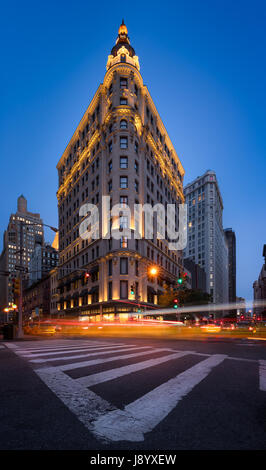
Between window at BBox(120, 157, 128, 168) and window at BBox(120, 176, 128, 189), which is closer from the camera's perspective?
window at BBox(120, 176, 128, 189)

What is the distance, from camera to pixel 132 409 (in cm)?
341

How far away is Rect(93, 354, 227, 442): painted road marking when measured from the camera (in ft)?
8.78

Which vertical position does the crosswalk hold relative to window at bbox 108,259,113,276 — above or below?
below

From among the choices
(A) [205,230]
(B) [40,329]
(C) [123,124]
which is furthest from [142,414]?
(A) [205,230]

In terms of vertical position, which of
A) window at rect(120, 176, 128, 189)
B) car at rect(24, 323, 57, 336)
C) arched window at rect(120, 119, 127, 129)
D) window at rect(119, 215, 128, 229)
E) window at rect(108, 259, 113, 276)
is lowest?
car at rect(24, 323, 57, 336)

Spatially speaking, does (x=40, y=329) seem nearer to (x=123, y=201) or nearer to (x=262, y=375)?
(x=262, y=375)

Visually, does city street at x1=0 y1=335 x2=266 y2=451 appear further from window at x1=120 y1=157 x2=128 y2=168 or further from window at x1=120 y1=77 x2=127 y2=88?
window at x1=120 y1=77 x2=127 y2=88

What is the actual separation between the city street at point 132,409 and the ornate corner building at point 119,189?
3614 centimetres

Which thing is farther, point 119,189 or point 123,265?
point 119,189

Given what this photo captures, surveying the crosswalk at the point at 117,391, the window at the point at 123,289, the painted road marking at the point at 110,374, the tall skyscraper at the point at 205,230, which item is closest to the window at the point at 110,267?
the window at the point at 123,289

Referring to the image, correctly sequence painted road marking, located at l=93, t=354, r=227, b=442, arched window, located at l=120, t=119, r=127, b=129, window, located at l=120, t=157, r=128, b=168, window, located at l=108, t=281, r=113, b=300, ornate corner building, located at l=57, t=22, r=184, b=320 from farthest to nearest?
arched window, located at l=120, t=119, r=127, b=129 → window, located at l=120, t=157, r=128, b=168 → ornate corner building, located at l=57, t=22, r=184, b=320 → window, located at l=108, t=281, r=113, b=300 → painted road marking, located at l=93, t=354, r=227, b=442

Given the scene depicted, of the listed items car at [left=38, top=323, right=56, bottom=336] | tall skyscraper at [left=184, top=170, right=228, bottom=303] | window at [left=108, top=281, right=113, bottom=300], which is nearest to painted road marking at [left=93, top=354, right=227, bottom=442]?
car at [left=38, top=323, right=56, bottom=336]

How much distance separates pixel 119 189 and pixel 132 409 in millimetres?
47674
